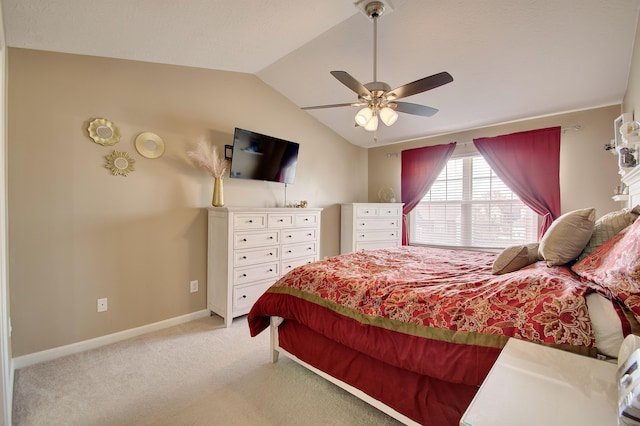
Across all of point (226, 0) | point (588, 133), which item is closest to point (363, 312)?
point (226, 0)

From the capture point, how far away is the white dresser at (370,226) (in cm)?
444

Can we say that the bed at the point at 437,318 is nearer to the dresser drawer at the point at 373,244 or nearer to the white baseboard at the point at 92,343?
the white baseboard at the point at 92,343

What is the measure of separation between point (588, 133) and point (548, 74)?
112cm

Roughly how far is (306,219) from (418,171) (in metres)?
2.11

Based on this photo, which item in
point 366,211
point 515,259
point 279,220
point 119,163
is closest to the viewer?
point 515,259

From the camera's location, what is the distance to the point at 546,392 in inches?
30.3

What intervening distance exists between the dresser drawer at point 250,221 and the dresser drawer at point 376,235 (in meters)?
1.79

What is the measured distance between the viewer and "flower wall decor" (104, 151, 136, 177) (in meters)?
2.51

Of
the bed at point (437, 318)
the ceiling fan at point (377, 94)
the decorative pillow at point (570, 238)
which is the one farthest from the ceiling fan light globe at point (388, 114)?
the decorative pillow at point (570, 238)

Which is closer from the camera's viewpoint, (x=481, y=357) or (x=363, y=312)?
(x=481, y=357)

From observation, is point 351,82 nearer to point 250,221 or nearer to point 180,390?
point 250,221

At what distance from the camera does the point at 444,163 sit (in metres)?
4.32

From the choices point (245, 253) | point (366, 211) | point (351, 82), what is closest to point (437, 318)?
Result: point (351, 82)

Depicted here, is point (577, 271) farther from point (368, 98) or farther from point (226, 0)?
point (226, 0)
